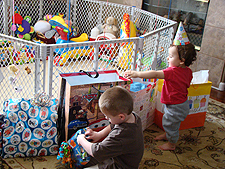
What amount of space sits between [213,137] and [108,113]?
1.32 m

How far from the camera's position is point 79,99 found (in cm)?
160

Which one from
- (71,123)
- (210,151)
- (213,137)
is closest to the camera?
(71,123)

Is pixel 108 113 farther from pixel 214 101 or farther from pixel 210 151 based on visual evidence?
pixel 214 101

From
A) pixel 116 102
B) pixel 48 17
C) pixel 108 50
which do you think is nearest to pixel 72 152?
pixel 116 102

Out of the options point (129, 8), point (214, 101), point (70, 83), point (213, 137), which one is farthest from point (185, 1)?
point (70, 83)

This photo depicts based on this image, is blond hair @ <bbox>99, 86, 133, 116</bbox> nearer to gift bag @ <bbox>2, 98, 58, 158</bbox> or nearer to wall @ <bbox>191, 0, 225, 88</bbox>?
gift bag @ <bbox>2, 98, 58, 158</bbox>

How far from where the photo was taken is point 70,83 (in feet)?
5.41

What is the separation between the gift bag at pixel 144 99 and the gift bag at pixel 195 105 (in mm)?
66

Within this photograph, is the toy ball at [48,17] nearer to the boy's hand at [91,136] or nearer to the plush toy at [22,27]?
the plush toy at [22,27]

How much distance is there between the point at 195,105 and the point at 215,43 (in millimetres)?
1420

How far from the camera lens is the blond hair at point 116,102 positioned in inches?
48.8

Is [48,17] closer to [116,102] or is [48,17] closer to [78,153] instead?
[78,153]

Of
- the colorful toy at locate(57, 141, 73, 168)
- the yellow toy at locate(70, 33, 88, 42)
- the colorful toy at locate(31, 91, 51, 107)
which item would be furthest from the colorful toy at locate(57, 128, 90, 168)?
the yellow toy at locate(70, 33, 88, 42)

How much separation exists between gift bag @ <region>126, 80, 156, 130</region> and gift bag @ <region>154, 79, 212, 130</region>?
0.07 meters
